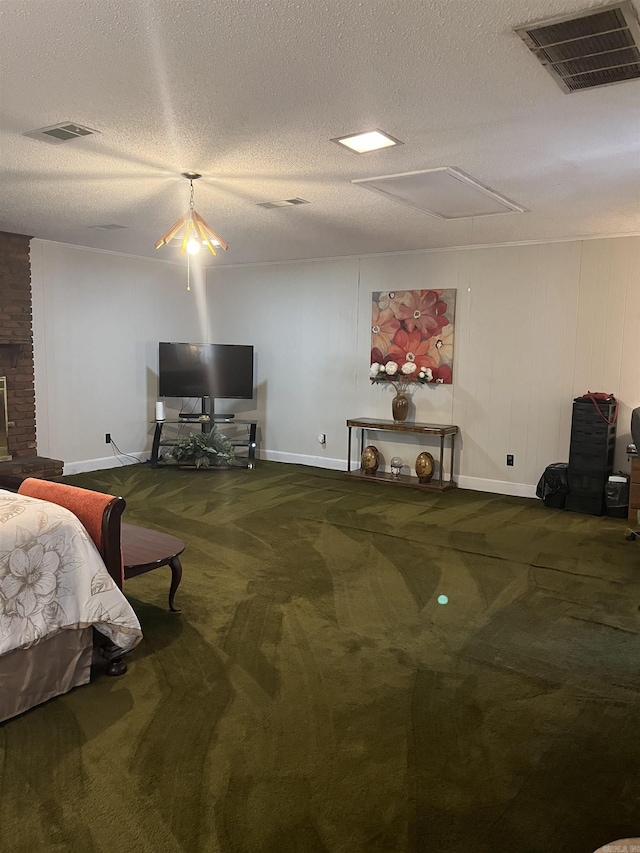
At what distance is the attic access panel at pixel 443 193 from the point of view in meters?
3.94

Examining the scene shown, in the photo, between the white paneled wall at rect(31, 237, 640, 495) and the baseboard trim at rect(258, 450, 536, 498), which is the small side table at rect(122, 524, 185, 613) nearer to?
the white paneled wall at rect(31, 237, 640, 495)

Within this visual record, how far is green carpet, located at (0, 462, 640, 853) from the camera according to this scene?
198cm

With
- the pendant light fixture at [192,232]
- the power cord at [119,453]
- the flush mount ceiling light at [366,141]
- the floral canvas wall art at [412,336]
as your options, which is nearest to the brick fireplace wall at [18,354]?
the power cord at [119,453]

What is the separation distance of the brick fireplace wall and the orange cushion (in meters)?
3.27

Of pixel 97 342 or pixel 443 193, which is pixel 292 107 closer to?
pixel 443 193

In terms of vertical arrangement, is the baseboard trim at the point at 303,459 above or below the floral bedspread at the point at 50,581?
below

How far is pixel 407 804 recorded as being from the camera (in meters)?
2.07

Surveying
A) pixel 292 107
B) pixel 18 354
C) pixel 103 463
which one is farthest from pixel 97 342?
pixel 292 107

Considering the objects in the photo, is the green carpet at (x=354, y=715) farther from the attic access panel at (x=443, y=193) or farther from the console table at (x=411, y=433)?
the attic access panel at (x=443, y=193)

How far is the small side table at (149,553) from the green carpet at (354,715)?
0.79 feet

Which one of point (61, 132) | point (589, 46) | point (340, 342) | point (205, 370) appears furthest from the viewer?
point (205, 370)

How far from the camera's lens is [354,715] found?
256 centimetres

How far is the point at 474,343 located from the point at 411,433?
3.71ft

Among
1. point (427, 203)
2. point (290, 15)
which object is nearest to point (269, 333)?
point (427, 203)
